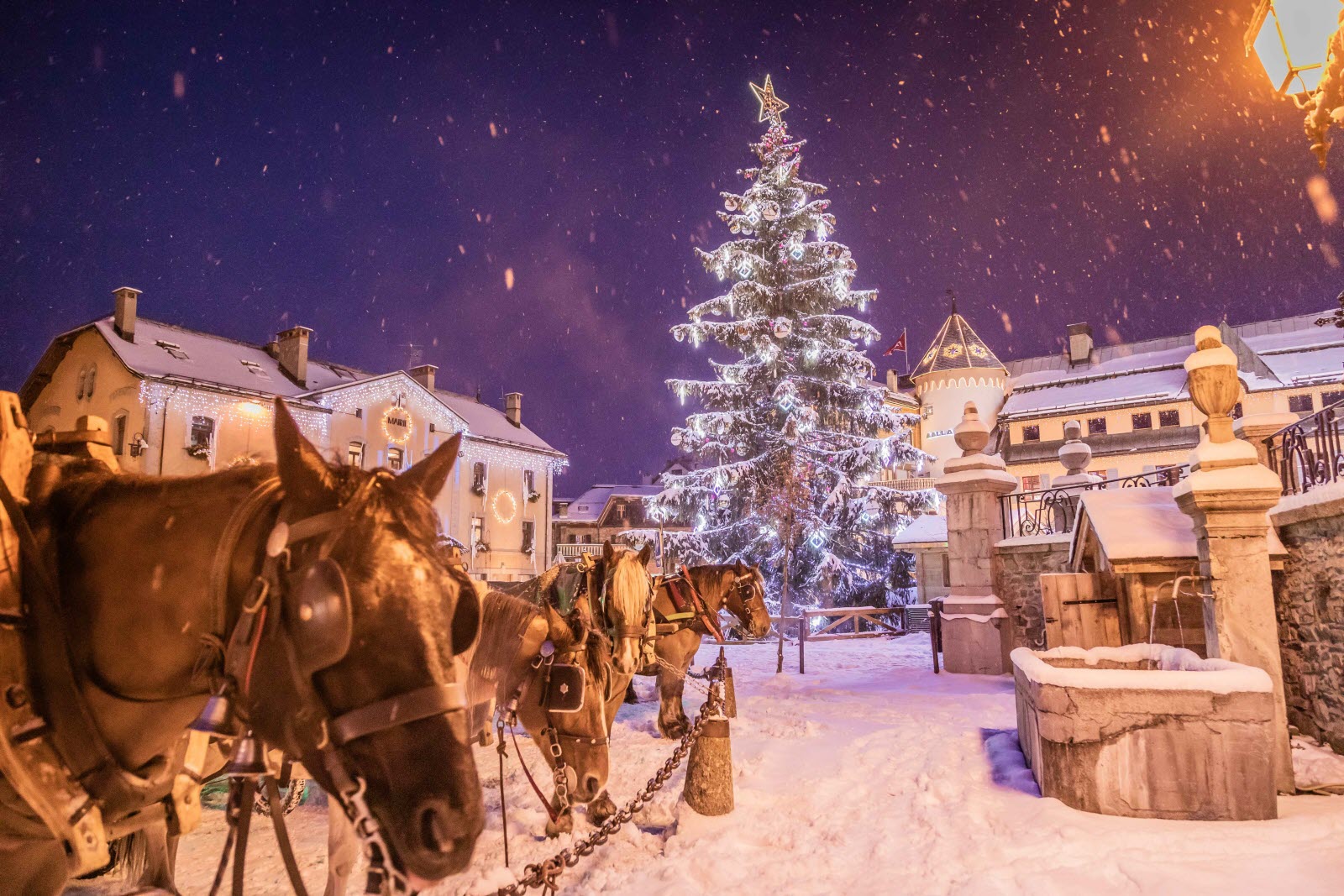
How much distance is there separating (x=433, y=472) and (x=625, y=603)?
5956mm

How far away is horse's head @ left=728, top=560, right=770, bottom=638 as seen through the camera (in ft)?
35.4

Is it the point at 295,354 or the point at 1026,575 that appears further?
the point at 295,354

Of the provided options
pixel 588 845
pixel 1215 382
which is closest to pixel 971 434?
pixel 1215 382

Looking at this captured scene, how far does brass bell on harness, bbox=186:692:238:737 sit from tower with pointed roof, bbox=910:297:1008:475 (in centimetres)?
4728

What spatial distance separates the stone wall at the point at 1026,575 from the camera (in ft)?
43.2

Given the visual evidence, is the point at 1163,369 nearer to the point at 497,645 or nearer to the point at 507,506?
the point at 507,506

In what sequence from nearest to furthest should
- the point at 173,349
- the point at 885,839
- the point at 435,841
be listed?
the point at 435,841 < the point at 885,839 < the point at 173,349

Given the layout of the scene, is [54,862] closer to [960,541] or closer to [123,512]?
[123,512]

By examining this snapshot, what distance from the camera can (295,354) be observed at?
3247cm

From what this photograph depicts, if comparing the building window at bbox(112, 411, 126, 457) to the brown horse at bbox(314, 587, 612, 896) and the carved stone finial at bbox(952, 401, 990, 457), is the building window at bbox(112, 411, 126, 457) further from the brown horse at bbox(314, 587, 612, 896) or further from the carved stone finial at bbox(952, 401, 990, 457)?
the carved stone finial at bbox(952, 401, 990, 457)

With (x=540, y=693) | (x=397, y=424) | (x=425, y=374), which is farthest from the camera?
(x=425, y=374)

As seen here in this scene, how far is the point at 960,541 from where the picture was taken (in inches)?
549

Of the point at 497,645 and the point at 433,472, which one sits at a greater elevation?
the point at 433,472

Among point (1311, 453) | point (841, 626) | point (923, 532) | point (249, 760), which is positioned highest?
point (1311, 453)
